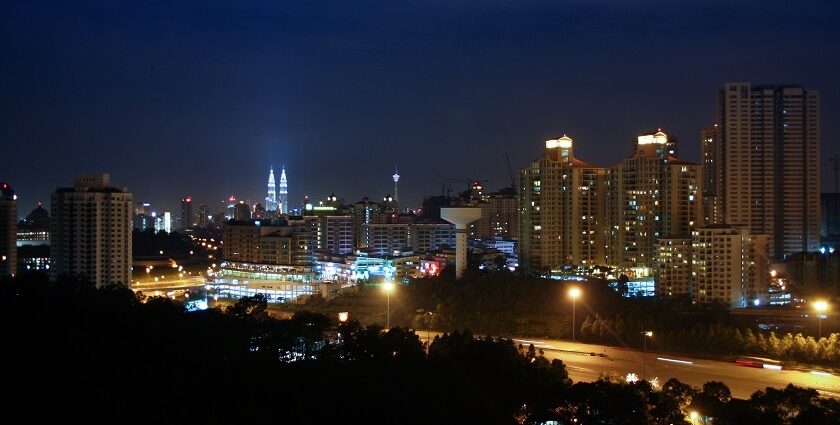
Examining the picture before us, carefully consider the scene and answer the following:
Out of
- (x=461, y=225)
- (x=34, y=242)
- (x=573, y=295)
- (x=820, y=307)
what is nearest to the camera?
(x=820, y=307)

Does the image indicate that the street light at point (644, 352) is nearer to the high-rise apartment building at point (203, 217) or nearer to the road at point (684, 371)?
the road at point (684, 371)

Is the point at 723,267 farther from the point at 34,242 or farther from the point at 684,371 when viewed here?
the point at 34,242

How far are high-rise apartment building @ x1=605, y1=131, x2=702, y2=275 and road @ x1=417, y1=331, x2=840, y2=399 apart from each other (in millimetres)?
3818

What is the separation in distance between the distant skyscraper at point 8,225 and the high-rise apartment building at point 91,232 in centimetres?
109

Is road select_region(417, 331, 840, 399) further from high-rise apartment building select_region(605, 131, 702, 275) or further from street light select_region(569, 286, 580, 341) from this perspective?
high-rise apartment building select_region(605, 131, 702, 275)

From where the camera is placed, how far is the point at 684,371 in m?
8.92

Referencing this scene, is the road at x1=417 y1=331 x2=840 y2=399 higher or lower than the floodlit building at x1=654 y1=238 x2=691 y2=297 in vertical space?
lower

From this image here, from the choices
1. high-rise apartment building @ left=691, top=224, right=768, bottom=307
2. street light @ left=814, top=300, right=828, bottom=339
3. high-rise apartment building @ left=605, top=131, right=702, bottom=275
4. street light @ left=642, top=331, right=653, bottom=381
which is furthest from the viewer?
high-rise apartment building @ left=605, top=131, right=702, bottom=275

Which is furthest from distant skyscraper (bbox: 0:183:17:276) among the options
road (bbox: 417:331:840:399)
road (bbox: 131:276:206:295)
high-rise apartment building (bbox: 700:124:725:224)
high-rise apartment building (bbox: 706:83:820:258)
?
high-rise apartment building (bbox: 706:83:820:258)

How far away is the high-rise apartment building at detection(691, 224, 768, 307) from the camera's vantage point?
11.8m

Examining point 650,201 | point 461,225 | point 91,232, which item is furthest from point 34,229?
point 650,201

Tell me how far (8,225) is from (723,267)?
11745 millimetres

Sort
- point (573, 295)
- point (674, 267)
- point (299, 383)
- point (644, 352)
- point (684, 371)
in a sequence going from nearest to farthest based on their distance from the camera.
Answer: point (299, 383) < point (684, 371) < point (644, 352) < point (573, 295) < point (674, 267)

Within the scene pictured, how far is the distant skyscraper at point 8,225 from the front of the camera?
15.2m
